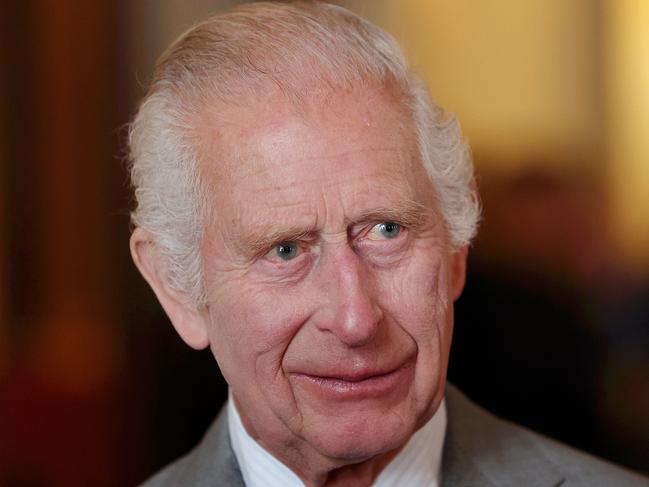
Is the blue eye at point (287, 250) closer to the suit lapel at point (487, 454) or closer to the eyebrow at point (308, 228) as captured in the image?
the eyebrow at point (308, 228)

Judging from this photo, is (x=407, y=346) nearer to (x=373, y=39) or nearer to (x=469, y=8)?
(x=373, y=39)

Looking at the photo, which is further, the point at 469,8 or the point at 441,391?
the point at 469,8

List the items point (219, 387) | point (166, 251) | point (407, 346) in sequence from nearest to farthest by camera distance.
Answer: point (407, 346)
point (166, 251)
point (219, 387)

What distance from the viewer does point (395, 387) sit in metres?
1.74

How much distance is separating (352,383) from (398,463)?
0.27m

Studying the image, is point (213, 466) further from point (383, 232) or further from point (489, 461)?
point (383, 232)

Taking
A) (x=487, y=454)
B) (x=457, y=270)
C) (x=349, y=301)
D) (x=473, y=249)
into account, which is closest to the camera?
(x=349, y=301)

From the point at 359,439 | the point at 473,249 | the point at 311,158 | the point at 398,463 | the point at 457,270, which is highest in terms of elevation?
the point at 311,158

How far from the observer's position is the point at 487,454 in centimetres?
200

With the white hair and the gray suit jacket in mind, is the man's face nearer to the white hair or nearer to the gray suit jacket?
the white hair

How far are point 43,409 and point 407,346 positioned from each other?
171 cm

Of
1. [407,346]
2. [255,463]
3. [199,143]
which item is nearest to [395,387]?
[407,346]

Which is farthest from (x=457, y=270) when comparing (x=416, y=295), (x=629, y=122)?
(x=629, y=122)

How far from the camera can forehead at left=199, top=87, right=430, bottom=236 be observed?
1.68 meters
